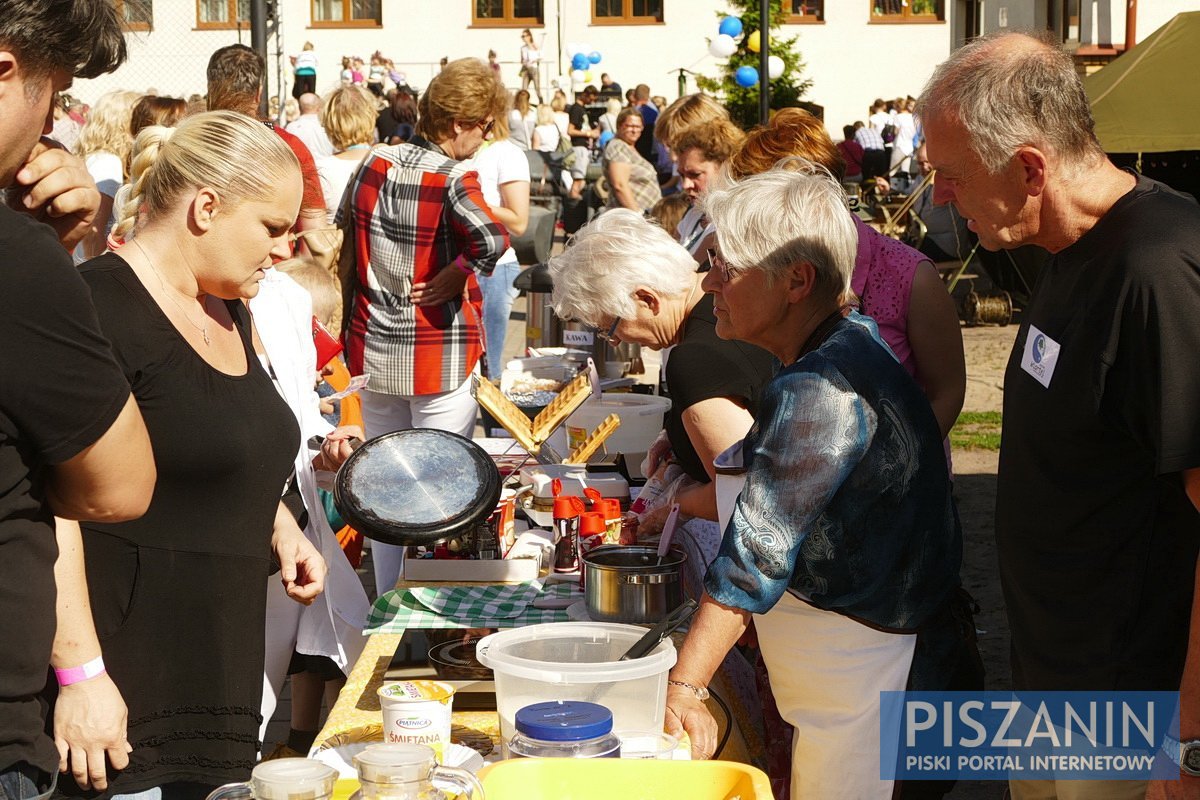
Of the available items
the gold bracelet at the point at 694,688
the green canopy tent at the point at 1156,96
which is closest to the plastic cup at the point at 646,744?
the gold bracelet at the point at 694,688

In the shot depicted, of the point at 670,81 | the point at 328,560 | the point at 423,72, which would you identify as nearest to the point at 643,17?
the point at 670,81

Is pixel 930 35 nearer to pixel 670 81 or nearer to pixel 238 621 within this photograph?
pixel 670 81

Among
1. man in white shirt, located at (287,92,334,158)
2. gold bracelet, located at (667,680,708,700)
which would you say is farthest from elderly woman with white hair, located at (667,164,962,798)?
man in white shirt, located at (287,92,334,158)

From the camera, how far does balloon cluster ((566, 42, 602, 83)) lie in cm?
2689

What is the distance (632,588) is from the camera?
2461 mm

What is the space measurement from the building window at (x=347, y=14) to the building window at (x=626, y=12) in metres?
5.05

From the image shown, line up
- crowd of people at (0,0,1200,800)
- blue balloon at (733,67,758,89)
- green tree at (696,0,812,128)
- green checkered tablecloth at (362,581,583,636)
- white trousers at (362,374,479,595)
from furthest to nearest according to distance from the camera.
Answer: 1. green tree at (696,0,812,128)
2. blue balloon at (733,67,758,89)
3. white trousers at (362,374,479,595)
4. green checkered tablecloth at (362,581,583,636)
5. crowd of people at (0,0,1200,800)

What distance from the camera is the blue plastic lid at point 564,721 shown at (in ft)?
5.63

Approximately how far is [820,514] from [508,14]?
28.8 metres

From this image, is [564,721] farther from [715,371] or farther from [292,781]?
[715,371]

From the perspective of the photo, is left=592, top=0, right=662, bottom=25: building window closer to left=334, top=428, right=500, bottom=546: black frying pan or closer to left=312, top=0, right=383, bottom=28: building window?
left=312, top=0, right=383, bottom=28: building window

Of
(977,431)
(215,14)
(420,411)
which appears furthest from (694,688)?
(215,14)

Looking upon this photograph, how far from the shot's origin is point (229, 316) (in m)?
2.50

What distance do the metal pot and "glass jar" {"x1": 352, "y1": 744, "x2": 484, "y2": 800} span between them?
3.59 feet
